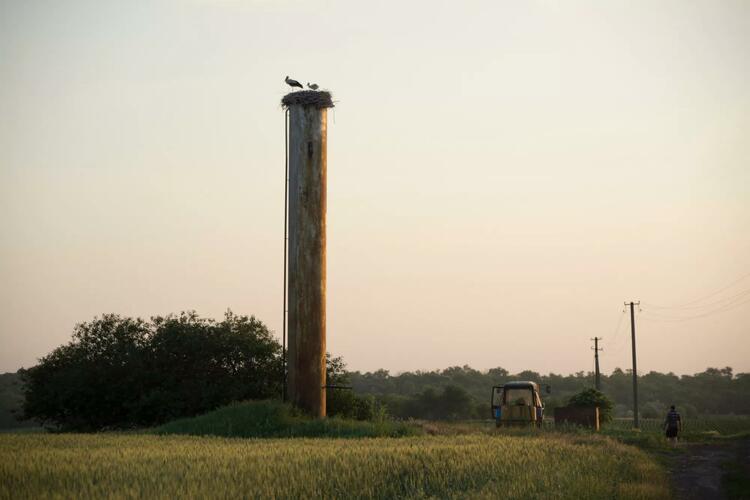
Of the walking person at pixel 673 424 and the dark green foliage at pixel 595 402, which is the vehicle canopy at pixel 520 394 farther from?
the walking person at pixel 673 424

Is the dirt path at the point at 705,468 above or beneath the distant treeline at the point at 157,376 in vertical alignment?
beneath

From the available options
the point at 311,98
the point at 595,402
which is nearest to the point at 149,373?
the point at 311,98

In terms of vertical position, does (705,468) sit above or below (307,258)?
below

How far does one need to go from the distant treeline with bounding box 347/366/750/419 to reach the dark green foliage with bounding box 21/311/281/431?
65778mm

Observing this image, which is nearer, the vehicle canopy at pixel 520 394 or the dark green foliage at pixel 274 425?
the dark green foliage at pixel 274 425

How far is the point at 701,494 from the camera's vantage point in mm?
19250

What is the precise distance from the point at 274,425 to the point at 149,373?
890cm

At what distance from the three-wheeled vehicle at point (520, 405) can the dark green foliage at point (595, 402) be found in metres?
9.69

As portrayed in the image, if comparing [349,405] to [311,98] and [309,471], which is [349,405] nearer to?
[311,98]

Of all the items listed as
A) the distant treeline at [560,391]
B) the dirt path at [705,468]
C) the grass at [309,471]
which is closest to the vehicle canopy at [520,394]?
the dirt path at [705,468]

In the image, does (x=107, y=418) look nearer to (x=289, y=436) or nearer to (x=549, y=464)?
(x=289, y=436)

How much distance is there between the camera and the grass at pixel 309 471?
46.3 feet

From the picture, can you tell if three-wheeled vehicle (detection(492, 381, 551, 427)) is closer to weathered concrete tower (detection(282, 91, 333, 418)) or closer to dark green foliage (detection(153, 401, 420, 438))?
dark green foliage (detection(153, 401, 420, 438))

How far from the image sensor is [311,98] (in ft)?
95.2
